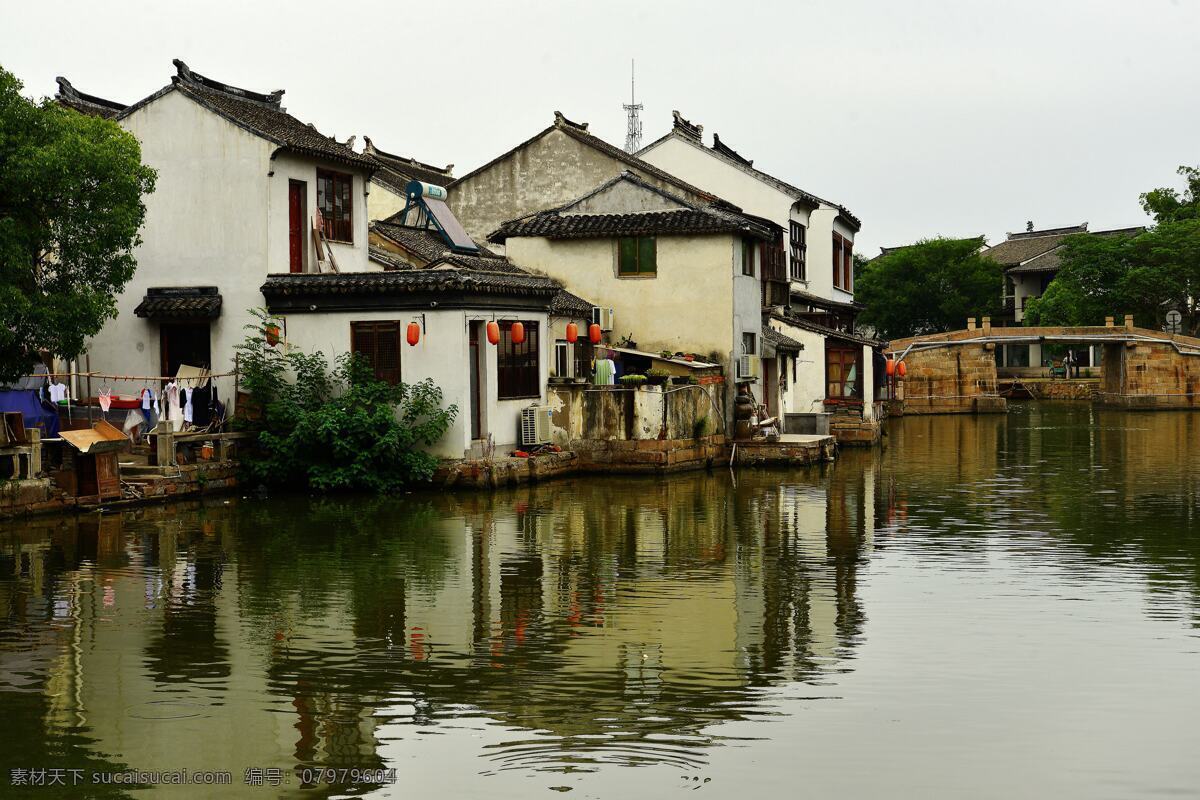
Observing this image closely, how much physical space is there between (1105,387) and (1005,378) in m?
12.1

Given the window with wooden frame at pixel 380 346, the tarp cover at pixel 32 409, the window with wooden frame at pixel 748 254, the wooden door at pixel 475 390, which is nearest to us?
the tarp cover at pixel 32 409

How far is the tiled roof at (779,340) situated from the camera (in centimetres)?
3757

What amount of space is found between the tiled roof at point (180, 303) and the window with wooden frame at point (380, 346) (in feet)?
9.34

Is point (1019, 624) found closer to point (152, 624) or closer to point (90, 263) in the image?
point (152, 624)

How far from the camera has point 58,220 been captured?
22.3 m

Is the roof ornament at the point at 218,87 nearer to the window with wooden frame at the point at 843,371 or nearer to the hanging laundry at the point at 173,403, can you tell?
the hanging laundry at the point at 173,403

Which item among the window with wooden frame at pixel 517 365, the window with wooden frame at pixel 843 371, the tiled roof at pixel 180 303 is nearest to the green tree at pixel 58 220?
the tiled roof at pixel 180 303

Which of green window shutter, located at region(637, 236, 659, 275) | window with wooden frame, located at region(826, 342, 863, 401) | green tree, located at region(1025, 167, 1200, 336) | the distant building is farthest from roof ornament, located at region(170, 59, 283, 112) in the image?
the distant building

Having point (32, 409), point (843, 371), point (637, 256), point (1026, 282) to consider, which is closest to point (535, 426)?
point (637, 256)

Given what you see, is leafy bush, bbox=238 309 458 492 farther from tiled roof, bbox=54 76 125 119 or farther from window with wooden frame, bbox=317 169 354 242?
tiled roof, bbox=54 76 125 119

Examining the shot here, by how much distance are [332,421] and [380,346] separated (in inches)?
87.2

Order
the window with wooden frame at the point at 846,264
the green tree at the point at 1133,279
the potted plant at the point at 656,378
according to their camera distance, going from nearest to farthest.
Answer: the potted plant at the point at 656,378
the window with wooden frame at the point at 846,264
the green tree at the point at 1133,279

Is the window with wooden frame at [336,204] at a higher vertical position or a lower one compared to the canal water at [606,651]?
higher

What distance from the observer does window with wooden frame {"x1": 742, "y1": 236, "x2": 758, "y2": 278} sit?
116 ft
